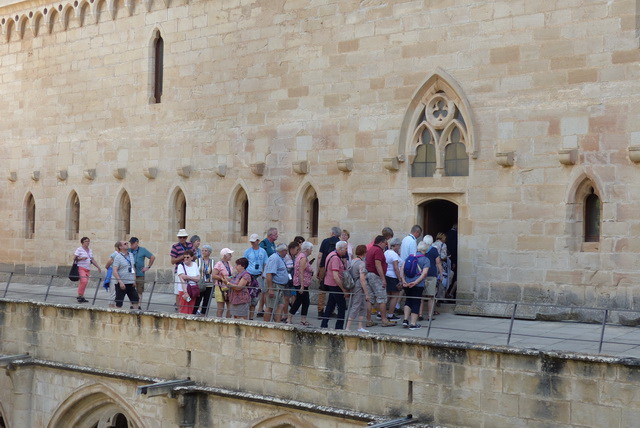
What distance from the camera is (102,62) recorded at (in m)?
22.8

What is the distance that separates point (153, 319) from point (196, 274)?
0.98 m

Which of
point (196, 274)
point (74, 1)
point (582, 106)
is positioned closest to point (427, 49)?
point (582, 106)

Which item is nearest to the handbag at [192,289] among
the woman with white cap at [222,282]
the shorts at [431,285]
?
the woman with white cap at [222,282]

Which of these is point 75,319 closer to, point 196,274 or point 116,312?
point 116,312

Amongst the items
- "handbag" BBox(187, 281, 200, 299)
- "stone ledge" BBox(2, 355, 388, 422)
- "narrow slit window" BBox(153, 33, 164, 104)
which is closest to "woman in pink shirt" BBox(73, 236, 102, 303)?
"stone ledge" BBox(2, 355, 388, 422)

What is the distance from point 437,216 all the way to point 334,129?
2.44 metres

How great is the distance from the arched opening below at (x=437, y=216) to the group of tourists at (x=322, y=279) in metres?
0.60

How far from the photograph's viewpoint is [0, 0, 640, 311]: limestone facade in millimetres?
14961

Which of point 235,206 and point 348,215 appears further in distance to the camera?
point 235,206

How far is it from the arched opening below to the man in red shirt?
2.30 m

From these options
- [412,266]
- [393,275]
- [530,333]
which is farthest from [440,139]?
[530,333]

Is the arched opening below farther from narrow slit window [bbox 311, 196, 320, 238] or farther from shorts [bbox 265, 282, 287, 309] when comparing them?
shorts [bbox 265, 282, 287, 309]

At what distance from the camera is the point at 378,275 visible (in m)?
14.8

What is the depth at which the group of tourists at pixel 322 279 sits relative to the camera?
1427cm
